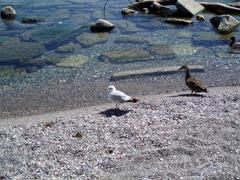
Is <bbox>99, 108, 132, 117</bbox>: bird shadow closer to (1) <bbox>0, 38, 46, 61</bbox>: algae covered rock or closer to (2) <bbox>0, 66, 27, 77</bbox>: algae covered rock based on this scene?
(2) <bbox>0, 66, 27, 77</bbox>: algae covered rock

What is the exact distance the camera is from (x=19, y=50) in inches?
729

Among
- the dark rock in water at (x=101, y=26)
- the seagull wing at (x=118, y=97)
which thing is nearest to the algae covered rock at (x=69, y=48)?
the dark rock in water at (x=101, y=26)

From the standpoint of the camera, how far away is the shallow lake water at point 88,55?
14758 mm

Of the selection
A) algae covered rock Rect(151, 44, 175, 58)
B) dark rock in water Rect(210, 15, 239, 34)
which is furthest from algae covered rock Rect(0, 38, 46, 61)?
dark rock in water Rect(210, 15, 239, 34)

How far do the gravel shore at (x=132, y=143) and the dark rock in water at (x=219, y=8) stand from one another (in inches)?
483

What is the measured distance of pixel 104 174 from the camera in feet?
28.9

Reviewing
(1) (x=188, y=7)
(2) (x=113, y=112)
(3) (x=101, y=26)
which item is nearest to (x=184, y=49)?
(3) (x=101, y=26)

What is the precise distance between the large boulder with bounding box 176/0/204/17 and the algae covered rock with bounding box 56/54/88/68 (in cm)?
826

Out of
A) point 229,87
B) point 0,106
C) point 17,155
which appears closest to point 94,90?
point 0,106

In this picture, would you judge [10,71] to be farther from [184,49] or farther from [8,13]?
[8,13]

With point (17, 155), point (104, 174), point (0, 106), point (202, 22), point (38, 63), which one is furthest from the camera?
point (202, 22)

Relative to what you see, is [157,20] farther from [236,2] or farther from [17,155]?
[17,155]

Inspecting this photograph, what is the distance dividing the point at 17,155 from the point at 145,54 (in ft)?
30.3

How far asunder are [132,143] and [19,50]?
999 cm
